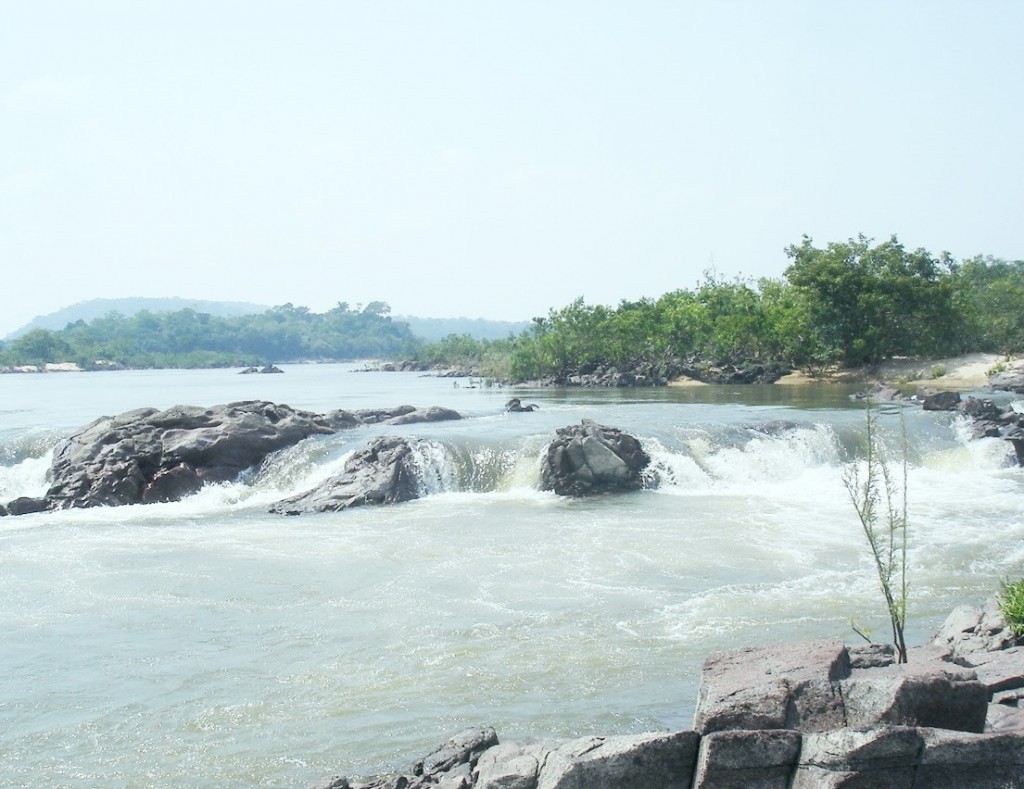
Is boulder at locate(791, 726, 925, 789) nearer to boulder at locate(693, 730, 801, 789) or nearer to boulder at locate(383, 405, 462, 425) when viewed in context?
boulder at locate(693, 730, 801, 789)

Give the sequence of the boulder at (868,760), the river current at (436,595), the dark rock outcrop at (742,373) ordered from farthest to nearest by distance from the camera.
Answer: the dark rock outcrop at (742,373) → the river current at (436,595) → the boulder at (868,760)

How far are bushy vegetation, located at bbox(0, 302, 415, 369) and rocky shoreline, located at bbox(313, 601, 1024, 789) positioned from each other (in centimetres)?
11857

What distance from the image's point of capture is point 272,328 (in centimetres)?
17512

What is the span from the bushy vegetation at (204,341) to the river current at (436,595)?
101m

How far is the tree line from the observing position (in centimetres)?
4422

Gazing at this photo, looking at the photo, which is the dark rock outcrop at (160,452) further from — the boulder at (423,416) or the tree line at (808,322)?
the tree line at (808,322)

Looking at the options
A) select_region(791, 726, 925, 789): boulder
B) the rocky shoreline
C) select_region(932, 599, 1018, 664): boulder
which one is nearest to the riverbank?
select_region(932, 599, 1018, 664): boulder

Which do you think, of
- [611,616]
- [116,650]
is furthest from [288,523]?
[611,616]

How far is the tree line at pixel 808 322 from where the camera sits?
44.2 m

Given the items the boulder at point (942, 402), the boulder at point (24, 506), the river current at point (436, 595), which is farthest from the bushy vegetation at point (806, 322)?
Result: the boulder at point (24, 506)

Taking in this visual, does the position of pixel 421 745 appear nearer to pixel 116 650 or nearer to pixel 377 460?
pixel 116 650

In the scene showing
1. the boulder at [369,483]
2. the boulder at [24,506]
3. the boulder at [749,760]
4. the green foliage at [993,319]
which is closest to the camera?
the boulder at [749,760]

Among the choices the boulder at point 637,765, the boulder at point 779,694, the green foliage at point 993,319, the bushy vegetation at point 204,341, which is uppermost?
the bushy vegetation at point 204,341

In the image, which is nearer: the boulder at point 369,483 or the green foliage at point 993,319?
the boulder at point 369,483
